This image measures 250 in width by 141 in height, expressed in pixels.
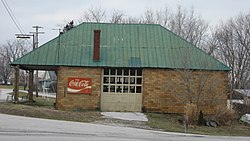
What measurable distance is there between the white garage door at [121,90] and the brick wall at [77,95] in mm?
547

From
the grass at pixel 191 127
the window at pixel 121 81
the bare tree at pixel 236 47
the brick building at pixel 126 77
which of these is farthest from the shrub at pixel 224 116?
the bare tree at pixel 236 47

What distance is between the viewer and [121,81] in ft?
103

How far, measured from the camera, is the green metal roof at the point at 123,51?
1219 inches

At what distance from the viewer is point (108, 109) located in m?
31.0

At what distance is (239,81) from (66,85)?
1209 inches

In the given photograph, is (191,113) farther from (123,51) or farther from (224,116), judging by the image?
(123,51)

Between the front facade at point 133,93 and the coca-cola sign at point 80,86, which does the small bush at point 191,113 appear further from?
the coca-cola sign at point 80,86

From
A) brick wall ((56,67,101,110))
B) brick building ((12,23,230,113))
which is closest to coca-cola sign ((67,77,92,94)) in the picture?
brick building ((12,23,230,113))

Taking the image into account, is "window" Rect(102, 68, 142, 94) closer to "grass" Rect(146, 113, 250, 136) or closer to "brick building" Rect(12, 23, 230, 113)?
"brick building" Rect(12, 23, 230, 113)

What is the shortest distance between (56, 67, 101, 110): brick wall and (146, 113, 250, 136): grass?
14.0 ft

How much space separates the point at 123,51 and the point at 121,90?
3.05 meters

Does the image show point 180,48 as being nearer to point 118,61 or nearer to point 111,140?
point 118,61

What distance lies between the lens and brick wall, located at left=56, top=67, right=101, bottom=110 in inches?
1208

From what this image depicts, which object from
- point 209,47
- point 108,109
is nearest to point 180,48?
point 108,109
